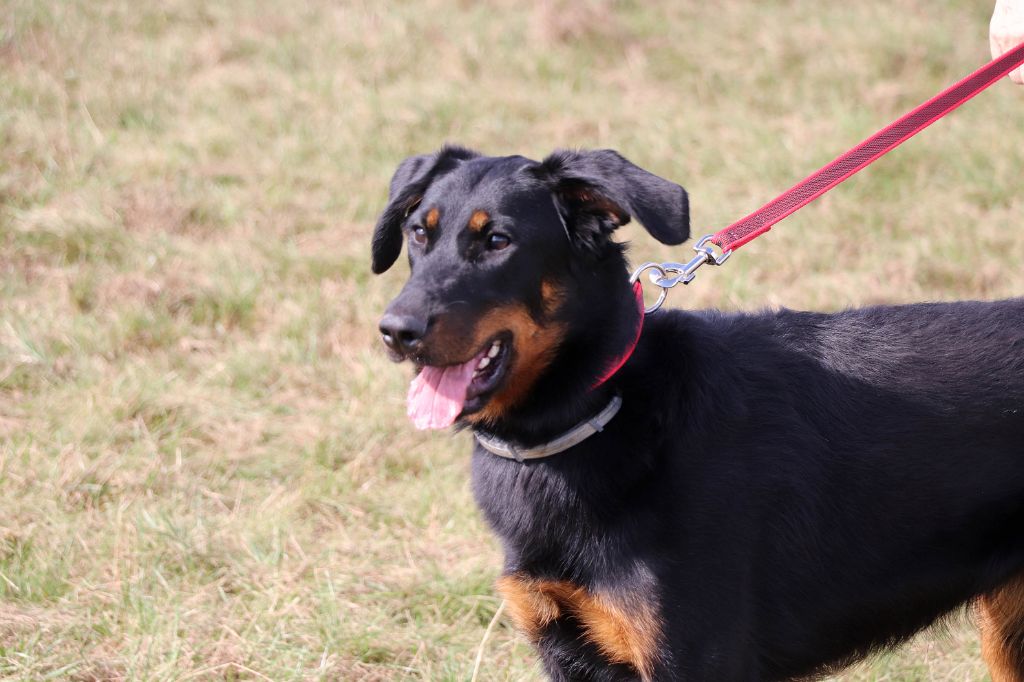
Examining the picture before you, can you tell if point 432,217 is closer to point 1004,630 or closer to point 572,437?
point 572,437

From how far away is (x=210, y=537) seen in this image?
13.7ft

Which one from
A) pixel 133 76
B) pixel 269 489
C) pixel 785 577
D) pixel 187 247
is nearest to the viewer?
pixel 785 577

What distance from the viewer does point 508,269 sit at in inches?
116

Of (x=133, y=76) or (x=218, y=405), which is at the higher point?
(x=133, y=76)

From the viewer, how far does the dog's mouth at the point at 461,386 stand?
9.46ft

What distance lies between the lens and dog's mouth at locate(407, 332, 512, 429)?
113 inches

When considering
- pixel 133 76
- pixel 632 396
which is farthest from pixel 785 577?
pixel 133 76

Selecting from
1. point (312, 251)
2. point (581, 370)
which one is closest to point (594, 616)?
point (581, 370)

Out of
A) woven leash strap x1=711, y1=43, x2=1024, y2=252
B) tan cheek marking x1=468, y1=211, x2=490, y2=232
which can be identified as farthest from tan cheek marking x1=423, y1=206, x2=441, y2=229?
woven leash strap x1=711, y1=43, x2=1024, y2=252

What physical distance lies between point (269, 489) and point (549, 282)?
87.2 inches

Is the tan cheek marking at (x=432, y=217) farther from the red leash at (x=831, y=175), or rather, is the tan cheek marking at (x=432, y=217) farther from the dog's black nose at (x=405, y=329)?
the red leash at (x=831, y=175)

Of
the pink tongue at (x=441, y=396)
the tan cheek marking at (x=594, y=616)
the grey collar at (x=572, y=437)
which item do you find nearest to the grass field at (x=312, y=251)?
the tan cheek marking at (x=594, y=616)

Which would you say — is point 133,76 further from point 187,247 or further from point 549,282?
point 549,282

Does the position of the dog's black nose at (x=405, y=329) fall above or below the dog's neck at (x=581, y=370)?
above
